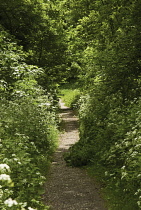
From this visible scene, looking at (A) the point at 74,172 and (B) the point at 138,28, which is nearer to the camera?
(A) the point at 74,172

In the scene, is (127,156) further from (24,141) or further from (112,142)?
(24,141)

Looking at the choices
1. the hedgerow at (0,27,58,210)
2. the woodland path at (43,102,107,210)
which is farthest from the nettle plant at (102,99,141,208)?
the hedgerow at (0,27,58,210)

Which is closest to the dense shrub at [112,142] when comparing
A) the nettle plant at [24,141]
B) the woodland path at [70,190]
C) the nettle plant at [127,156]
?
the nettle plant at [127,156]

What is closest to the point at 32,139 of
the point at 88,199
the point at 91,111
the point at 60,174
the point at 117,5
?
the point at 60,174

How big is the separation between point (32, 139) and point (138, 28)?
6.16m

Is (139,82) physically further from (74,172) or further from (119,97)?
(74,172)

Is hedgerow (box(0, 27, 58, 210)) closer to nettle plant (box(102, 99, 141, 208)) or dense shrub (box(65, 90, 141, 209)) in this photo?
dense shrub (box(65, 90, 141, 209))

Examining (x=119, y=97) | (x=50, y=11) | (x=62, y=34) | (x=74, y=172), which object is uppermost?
(x=50, y=11)

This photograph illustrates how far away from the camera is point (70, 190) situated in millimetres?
8391

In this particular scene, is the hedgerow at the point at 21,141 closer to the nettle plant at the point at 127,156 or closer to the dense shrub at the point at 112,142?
the dense shrub at the point at 112,142

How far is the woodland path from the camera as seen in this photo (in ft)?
23.9

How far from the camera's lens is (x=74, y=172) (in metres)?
10.3

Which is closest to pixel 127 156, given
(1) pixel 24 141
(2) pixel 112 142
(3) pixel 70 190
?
(3) pixel 70 190

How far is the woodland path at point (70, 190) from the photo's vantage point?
7.27 meters
